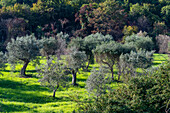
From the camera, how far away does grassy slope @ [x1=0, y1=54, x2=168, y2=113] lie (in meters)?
32.0

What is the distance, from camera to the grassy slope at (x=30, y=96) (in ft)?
105

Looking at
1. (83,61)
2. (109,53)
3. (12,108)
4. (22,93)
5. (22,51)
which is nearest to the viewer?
(12,108)

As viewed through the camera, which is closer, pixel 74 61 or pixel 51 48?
pixel 74 61

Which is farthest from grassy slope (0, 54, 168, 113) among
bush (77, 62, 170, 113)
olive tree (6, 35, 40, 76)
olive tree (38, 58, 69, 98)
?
bush (77, 62, 170, 113)

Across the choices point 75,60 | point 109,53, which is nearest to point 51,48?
point 75,60

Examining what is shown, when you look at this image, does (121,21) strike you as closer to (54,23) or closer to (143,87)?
(54,23)

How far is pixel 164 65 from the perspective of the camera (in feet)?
72.5

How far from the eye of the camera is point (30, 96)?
124ft

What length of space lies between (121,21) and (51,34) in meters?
33.3

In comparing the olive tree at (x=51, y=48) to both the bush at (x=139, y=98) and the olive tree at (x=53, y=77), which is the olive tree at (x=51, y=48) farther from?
the bush at (x=139, y=98)

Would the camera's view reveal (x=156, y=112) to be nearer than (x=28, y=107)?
Yes

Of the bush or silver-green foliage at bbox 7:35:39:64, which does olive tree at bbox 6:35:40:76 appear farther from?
the bush

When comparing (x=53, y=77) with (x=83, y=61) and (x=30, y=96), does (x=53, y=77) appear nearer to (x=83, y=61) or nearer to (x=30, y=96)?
(x=30, y=96)

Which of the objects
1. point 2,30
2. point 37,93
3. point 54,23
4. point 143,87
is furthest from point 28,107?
point 54,23
